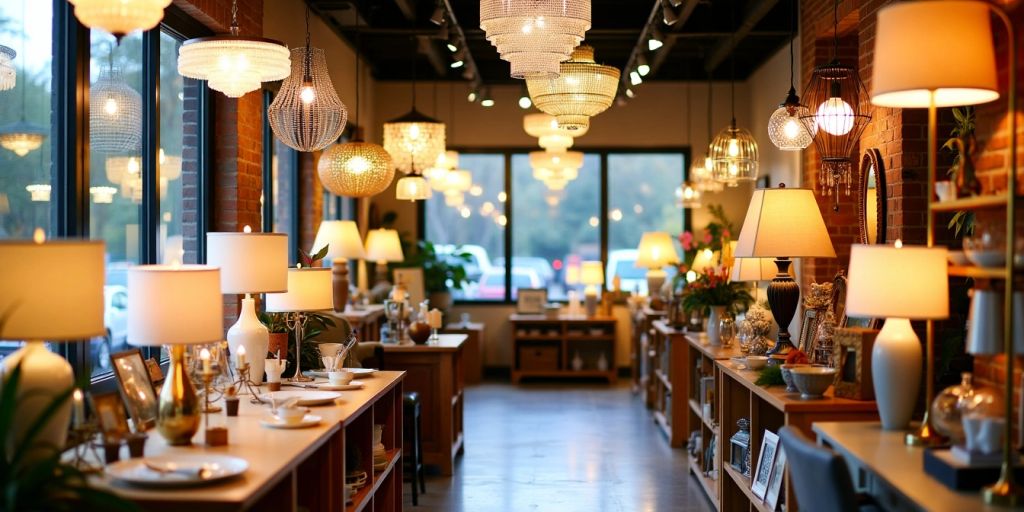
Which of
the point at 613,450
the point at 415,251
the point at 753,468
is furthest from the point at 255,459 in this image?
the point at 415,251

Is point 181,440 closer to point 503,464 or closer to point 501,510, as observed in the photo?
point 501,510

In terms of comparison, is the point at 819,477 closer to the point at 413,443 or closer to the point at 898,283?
the point at 898,283

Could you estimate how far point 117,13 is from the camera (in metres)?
3.17

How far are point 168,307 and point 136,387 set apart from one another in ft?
1.85

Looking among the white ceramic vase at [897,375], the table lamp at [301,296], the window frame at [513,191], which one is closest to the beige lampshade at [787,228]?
the white ceramic vase at [897,375]

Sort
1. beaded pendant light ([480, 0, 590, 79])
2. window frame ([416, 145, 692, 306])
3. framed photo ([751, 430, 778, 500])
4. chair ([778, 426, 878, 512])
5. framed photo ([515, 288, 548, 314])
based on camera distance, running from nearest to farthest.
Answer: chair ([778, 426, 878, 512])
beaded pendant light ([480, 0, 590, 79])
framed photo ([751, 430, 778, 500])
framed photo ([515, 288, 548, 314])
window frame ([416, 145, 692, 306])

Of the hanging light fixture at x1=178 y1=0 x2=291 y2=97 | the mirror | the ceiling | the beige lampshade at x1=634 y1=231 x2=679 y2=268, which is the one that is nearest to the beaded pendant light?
the hanging light fixture at x1=178 y1=0 x2=291 y2=97

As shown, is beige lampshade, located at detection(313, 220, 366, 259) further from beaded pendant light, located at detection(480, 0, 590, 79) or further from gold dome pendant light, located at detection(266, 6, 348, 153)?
beaded pendant light, located at detection(480, 0, 590, 79)

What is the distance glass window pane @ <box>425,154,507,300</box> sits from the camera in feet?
42.6

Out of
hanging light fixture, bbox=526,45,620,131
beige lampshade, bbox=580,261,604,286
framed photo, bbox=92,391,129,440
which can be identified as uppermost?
hanging light fixture, bbox=526,45,620,131

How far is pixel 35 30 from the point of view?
4383 millimetres

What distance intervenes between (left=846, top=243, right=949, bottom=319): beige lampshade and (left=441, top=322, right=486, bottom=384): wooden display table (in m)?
8.57

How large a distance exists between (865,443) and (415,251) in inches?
371

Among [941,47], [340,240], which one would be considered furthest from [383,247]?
[941,47]
